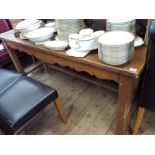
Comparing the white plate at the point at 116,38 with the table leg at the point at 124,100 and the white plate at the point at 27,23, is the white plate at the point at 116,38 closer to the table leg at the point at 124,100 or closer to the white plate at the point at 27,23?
the table leg at the point at 124,100

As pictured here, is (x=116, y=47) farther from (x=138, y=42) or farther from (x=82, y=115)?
(x=82, y=115)

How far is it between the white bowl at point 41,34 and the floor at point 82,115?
693 millimetres

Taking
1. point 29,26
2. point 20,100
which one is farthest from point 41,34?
point 20,100

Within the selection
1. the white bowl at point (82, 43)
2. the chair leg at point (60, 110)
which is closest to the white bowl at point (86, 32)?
the white bowl at point (82, 43)

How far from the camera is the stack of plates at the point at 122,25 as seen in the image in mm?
1115

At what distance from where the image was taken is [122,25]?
1.12m

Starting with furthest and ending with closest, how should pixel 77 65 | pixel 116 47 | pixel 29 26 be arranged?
pixel 29 26, pixel 77 65, pixel 116 47

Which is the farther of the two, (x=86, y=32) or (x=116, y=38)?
(x=86, y=32)

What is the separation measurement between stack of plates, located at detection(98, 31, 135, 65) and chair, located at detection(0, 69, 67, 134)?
0.50 metres

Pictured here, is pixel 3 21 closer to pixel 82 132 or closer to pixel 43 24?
pixel 43 24

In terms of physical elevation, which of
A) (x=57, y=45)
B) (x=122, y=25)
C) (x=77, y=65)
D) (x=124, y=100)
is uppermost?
(x=122, y=25)

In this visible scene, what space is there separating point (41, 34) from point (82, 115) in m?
0.80
